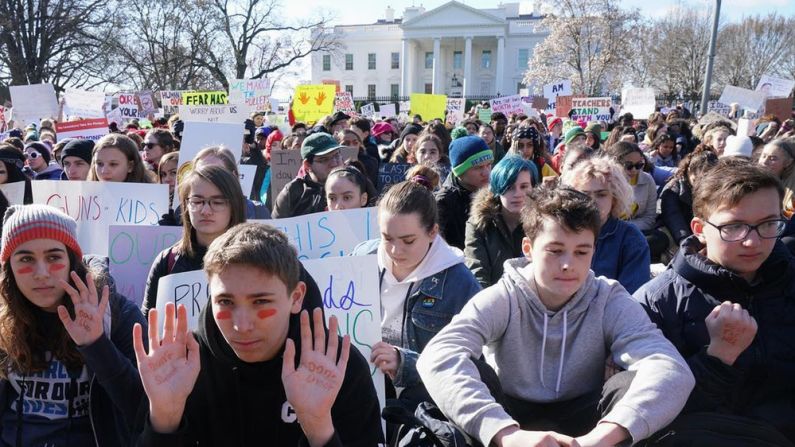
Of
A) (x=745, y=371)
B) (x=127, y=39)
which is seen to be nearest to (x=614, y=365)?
(x=745, y=371)

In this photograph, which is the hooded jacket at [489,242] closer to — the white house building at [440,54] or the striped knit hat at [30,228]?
the striped knit hat at [30,228]

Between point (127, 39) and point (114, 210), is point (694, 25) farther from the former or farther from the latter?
point (114, 210)

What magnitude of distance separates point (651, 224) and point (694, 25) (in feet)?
157

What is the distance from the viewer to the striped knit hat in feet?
8.07

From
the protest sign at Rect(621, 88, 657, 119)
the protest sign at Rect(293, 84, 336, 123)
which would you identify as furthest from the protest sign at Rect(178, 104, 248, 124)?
the protest sign at Rect(621, 88, 657, 119)

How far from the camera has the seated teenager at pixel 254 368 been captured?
75.5 inches

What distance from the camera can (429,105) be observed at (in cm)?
1357

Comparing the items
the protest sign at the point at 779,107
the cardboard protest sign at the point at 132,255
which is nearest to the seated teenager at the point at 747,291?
the cardboard protest sign at the point at 132,255

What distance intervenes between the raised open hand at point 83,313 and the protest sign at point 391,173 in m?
4.94

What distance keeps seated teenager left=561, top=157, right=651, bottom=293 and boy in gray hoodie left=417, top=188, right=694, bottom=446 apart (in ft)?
3.48

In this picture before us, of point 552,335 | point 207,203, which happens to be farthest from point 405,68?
point 552,335

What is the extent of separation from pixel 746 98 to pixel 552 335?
15.1 meters

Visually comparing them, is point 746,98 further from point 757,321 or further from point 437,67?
point 437,67

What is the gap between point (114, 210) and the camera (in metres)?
4.59
